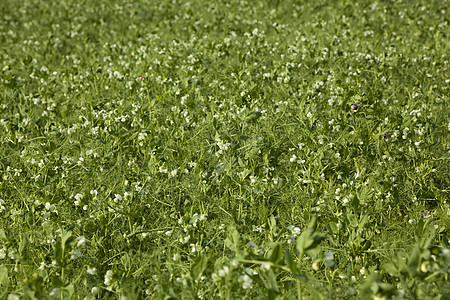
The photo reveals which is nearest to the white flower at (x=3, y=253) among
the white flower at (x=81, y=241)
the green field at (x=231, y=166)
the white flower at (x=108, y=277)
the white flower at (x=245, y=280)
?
the green field at (x=231, y=166)

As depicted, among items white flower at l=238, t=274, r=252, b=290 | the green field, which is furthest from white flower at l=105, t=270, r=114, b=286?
white flower at l=238, t=274, r=252, b=290

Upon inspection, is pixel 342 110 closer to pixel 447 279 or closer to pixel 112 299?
pixel 447 279

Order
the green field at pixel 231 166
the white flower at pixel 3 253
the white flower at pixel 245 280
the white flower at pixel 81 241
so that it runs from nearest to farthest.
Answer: the white flower at pixel 245 280 → the white flower at pixel 81 241 → the green field at pixel 231 166 → the white flower at pixel 3 253

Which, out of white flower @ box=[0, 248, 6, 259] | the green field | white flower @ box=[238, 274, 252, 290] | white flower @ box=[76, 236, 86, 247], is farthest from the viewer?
white flower @ box=[0, 248, 6, 259]

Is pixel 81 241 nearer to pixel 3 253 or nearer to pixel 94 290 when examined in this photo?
pixel 94 290

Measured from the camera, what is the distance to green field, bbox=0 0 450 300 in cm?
269

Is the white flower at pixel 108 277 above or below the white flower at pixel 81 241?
below

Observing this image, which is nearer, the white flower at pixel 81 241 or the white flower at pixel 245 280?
the white flower at pixel 245 280

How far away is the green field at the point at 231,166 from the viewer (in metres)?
2.69

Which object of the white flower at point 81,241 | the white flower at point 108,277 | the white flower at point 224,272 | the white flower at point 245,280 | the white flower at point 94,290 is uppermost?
the white flower at point 81,241

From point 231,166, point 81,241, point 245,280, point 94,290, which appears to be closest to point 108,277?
point 94,290

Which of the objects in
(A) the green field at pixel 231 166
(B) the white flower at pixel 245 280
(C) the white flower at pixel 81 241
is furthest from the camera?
(A) the green field at pixel 231 166

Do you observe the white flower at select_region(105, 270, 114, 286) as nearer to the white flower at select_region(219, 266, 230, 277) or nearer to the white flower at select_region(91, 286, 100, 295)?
the white flower at select_region(91, 286, 100, 295)

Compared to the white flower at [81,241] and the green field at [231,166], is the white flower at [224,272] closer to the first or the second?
the green field at [231,166]
